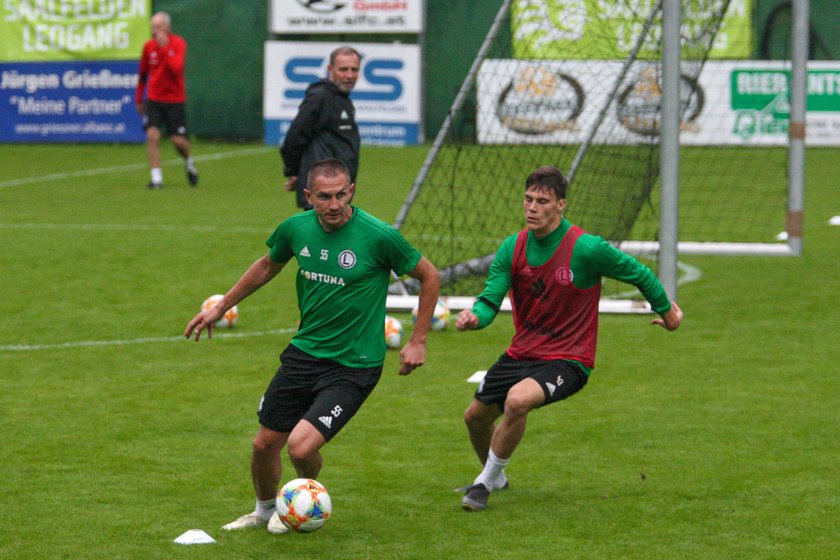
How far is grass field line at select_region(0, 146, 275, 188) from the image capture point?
22.8 metres

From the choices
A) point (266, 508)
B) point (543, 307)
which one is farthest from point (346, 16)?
point (266, 508)

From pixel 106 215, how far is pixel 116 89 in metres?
8.86

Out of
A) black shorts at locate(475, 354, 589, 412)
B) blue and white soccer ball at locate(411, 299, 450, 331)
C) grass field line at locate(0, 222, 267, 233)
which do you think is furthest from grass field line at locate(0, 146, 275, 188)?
black shorts at locate(475, 354, 589, 412)

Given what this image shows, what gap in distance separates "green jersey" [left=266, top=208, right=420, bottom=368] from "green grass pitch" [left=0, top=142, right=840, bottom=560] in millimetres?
871

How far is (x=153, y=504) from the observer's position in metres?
7.50

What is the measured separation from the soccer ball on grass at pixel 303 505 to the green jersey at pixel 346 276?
647 mm

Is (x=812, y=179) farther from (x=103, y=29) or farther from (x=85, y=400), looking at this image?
(x=85, y=400)

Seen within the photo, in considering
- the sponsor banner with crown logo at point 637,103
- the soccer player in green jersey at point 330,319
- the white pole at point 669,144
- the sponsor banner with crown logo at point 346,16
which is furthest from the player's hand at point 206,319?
the sponsor banner with crown logo at point 346,16

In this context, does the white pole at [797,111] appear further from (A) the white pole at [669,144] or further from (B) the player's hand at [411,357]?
(B) the player's hand at [411,357]

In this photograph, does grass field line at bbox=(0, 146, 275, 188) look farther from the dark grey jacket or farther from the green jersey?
the green jersey

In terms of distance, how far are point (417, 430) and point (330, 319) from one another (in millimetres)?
2144

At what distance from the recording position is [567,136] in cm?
1731

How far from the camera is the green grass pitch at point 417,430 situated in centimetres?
698

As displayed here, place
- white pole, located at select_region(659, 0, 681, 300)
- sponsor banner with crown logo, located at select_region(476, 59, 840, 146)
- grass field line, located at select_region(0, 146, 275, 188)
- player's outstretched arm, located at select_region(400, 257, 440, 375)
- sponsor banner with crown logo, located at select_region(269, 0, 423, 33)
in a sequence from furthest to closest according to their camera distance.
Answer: sponsor banner with crown logo, located at select_region(269, 0, 423, 33) < grass field line, located at select_region(0, 146, 275, 188) < sponsor banner with crown logo, located at select_region(476, 59, 840, 146) < white pole, located at select_region(659, 0, 681, 300) < player's outstretched arm, located at select_region(400, 257, 440, 375)
